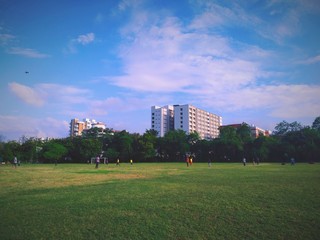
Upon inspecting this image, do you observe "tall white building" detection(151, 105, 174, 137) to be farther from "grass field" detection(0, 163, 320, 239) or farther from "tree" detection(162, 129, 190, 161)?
"grass field" detection(0, 163, 320, 239)

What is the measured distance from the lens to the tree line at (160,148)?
70500mm

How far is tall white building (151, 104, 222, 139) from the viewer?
5172 inches

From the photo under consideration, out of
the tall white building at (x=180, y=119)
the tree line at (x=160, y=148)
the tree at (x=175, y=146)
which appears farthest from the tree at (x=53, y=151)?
the tall white building at (x=180, y=119)

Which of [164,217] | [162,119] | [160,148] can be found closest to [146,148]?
[160,148]

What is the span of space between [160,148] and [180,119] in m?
49.5

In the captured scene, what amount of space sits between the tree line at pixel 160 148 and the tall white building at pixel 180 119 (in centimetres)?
4350

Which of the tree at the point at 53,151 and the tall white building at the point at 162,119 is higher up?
the tall white building at the point at 162,119

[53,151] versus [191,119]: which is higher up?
[191,119]

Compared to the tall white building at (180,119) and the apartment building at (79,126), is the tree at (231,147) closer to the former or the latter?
the tall white building at (180,119)

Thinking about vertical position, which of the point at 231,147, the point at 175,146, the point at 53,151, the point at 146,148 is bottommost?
the point at 53,151

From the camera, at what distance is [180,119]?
133250 millimetres

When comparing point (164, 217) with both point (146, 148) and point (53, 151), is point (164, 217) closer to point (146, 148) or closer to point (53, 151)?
point (146, 148)

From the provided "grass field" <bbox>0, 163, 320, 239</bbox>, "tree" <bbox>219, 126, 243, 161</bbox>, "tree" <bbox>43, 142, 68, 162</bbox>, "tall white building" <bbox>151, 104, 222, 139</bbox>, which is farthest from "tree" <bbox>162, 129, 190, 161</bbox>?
"grass field" <bbox>0, 163, 320, 239</bbox>

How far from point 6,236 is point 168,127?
13234 cm
